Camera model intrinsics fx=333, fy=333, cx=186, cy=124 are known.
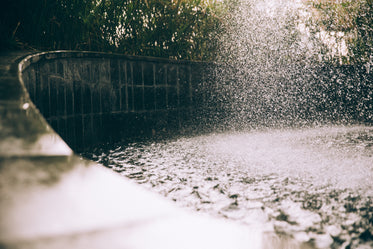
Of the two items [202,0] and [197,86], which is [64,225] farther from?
[202,0]

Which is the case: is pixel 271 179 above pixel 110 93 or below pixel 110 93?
below

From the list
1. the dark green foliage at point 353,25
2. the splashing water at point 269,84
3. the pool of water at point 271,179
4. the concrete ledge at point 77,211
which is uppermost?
the dark green foliage at point 353,25

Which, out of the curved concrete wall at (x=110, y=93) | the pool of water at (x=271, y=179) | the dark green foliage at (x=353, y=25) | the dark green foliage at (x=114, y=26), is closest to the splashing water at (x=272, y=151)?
the pool of water at (x=271, y=179)

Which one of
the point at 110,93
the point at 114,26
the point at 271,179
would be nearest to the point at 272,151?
the point at 271,179

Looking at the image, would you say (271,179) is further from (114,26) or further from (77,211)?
(114,26)

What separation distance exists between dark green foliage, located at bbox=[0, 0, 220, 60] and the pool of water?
1330 mm

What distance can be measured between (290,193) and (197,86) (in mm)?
3098

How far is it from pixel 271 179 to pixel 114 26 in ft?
9.49

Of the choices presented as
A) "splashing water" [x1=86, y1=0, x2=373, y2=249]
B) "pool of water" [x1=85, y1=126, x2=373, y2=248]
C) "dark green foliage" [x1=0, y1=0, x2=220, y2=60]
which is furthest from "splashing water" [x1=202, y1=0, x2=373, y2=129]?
"pool of water" [x1=85, y1=126, x2=373, y2=248]

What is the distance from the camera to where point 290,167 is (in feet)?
7.66

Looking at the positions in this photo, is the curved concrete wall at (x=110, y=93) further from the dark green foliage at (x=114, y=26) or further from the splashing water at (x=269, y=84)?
the splashing water at (x=269, y=84)

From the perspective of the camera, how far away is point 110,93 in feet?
11.7

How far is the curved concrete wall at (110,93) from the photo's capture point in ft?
9.54

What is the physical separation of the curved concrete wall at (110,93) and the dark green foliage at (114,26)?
454 mm
